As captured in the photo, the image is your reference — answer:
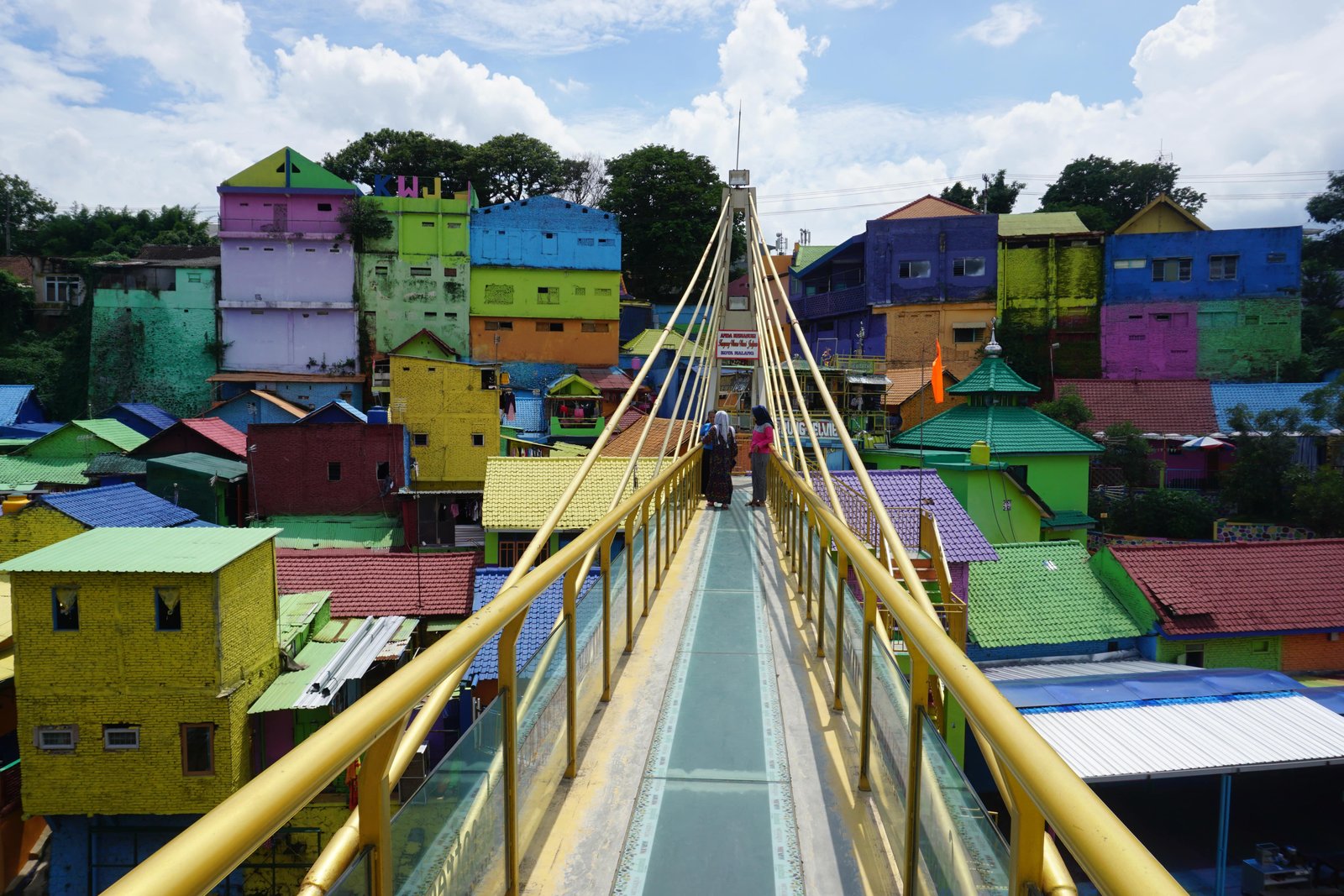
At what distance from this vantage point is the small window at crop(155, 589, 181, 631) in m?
10.6

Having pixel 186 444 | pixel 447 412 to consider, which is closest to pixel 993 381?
pixel 447 412

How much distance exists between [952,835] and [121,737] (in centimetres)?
1242

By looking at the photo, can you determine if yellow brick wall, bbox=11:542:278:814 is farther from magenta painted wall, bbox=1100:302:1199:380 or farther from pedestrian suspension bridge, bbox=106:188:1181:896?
magenta painted wall, bbox=1100:302:1199:380

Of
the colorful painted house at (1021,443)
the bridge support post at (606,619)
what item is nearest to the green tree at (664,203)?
the colorful painted house at (1021,443)

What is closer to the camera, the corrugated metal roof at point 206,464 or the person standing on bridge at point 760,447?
the person standing on bridge at point 760,447

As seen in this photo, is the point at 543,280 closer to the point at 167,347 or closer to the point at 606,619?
the point at 167,347

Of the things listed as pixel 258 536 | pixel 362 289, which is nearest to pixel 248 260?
pixel 362 289

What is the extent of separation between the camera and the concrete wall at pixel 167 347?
30656mm

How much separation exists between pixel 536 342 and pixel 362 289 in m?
6.90

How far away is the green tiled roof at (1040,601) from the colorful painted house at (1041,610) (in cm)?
1

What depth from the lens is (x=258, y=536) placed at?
11898 mm

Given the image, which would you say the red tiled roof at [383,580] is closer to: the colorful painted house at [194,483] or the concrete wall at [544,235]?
the colorful painted house at [194,483]

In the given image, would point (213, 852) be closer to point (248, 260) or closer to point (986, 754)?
point (986, 754)

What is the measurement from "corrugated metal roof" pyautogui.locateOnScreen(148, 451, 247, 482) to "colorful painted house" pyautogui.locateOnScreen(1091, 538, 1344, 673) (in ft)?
66.9
